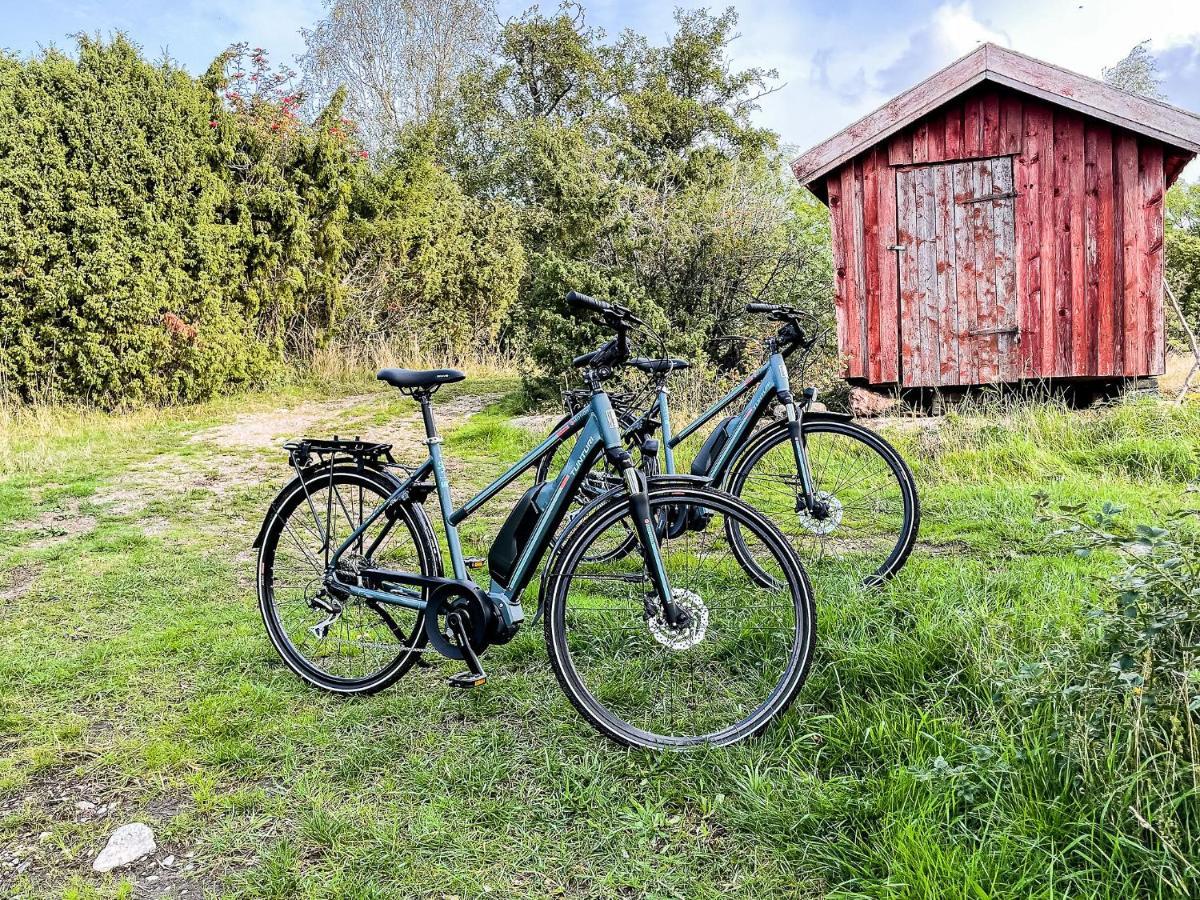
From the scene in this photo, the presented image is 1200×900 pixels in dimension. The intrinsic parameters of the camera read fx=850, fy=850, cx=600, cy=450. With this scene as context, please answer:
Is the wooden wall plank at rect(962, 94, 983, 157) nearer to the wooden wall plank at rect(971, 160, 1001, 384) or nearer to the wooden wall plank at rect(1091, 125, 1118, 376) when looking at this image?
the wooden wall plank at rect(971, 160, 1001, 384)

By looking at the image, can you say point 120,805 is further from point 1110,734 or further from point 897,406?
point 897,406

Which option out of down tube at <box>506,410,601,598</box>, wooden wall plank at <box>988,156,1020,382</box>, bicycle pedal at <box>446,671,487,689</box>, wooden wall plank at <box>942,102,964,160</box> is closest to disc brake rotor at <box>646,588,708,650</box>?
down tube at <box>506,410,601,598</box>

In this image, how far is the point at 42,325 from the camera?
343 inches

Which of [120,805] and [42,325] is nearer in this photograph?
[120,805]

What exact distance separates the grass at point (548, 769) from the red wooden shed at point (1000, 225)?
460 centimetres

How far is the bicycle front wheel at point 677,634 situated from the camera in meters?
2.48

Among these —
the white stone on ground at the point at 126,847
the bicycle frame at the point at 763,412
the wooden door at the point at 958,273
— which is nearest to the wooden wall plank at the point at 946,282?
the wooden door at the point at 958,273

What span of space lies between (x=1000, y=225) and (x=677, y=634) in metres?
7.36

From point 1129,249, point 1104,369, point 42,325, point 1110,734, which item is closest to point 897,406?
point 1104,369

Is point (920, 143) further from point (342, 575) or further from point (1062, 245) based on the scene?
point (342, 575)

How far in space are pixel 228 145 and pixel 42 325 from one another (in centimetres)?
314

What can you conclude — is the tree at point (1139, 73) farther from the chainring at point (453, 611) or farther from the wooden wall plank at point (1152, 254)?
the chainring at point (453, 611)

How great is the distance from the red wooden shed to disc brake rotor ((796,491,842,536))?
5.55 meters

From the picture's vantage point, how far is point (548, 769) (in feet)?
7.98
